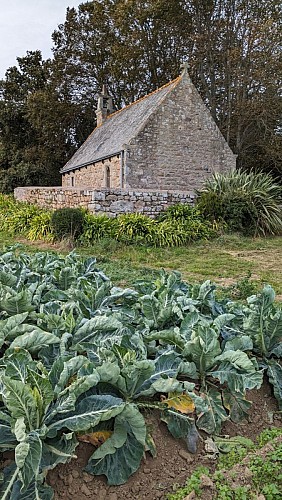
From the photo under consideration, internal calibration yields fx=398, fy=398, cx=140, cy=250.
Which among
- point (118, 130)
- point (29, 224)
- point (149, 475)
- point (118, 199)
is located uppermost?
point (118, 130)

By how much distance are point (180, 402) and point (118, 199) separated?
9290 millimetres

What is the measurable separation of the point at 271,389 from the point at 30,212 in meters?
10.6

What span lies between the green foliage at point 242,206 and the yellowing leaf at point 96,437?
32.8 feet

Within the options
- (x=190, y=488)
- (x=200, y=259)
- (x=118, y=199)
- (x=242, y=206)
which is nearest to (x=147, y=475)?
(x=190, y=488)

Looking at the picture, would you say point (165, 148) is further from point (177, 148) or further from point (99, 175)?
point (99, 175)

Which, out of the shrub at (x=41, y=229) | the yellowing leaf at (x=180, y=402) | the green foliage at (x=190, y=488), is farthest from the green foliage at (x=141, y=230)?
the green foliage at (x=190, y=488)

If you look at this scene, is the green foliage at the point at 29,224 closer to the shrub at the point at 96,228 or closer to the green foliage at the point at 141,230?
the shrub at the point at 96,228

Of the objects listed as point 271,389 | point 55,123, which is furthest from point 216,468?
point 55,123

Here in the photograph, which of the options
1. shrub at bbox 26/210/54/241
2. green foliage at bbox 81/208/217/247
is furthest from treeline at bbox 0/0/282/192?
shrub at bbox 26/210/54/241

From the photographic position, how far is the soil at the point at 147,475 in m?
1.70

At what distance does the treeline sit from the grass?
10995 millimetres

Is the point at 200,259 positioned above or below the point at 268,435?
below

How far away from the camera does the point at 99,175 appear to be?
16.9m

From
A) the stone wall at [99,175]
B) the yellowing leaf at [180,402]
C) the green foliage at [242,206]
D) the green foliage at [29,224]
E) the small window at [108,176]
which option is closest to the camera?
the yellowing leaf at [180,402]
